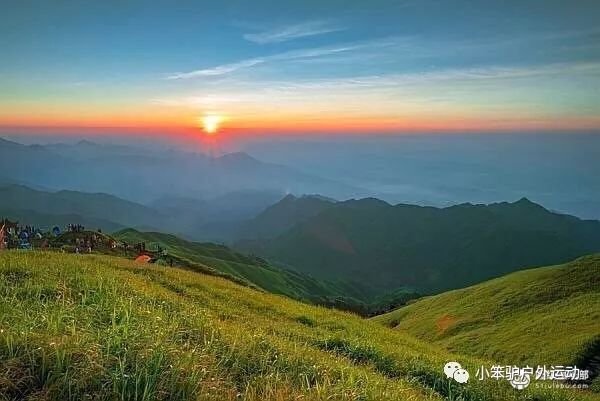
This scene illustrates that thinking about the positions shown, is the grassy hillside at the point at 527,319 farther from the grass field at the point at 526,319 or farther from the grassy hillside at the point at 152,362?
the grassy hillside at the point at 152,362

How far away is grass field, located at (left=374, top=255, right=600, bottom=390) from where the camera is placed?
25.5 metres

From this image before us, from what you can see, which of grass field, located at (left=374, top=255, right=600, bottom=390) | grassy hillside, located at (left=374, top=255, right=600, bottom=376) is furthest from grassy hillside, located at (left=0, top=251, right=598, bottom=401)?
grass field, located at (left=374, top=255, right=600, bottom=390)

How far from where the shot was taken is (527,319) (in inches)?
1283

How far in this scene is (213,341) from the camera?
892 cm

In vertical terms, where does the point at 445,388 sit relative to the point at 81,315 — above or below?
below

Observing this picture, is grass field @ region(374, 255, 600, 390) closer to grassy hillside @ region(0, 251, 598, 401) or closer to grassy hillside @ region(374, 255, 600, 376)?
grassy hillside @ region(374, 255, 600, 376)

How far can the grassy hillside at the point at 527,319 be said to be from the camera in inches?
1000

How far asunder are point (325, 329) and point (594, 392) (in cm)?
1201

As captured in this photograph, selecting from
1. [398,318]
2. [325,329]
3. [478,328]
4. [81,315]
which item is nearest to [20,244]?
[325,329]

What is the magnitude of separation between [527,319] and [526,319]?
0.13 metres

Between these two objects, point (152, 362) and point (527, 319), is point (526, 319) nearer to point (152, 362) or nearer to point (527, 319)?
point (527, 319)

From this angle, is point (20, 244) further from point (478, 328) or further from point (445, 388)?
point (478, 328)

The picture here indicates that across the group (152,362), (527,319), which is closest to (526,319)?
(527,319)

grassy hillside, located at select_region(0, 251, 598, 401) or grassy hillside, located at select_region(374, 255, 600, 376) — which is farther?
grassy hillside, located at select_region(374, 255, 600, 376)
